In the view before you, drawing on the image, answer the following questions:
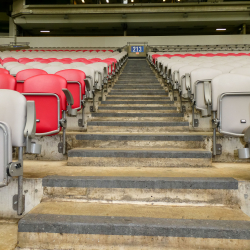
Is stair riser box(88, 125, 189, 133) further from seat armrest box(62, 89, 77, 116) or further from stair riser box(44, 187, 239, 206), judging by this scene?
stair riser box(44, 187, 239, 206)

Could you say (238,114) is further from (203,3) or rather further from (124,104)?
(203,3)

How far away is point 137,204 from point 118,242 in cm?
21

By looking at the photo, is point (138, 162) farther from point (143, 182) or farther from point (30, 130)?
point (30, 130)

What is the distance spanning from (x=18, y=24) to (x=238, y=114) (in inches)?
461

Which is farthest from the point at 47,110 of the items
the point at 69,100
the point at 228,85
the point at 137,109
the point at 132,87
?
the point at 132,87

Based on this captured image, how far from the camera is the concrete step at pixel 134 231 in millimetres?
894

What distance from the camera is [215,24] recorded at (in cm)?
1099

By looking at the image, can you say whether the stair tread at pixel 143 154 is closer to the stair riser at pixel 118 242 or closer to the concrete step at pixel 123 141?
the concrete step at pixel 123 141

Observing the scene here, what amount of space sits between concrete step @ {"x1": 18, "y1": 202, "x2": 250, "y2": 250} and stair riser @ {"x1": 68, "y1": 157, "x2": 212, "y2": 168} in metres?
0.43

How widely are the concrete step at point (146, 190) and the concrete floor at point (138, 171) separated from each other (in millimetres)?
98

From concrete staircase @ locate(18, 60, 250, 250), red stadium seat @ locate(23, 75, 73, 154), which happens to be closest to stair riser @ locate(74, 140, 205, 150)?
concrete staircase @ locate(18, 60, 250, 250)

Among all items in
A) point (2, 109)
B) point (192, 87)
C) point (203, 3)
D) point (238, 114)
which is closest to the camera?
point (2, 109)

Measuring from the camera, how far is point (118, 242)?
925 mm

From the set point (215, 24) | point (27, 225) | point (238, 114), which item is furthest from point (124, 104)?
point (215, 24)
